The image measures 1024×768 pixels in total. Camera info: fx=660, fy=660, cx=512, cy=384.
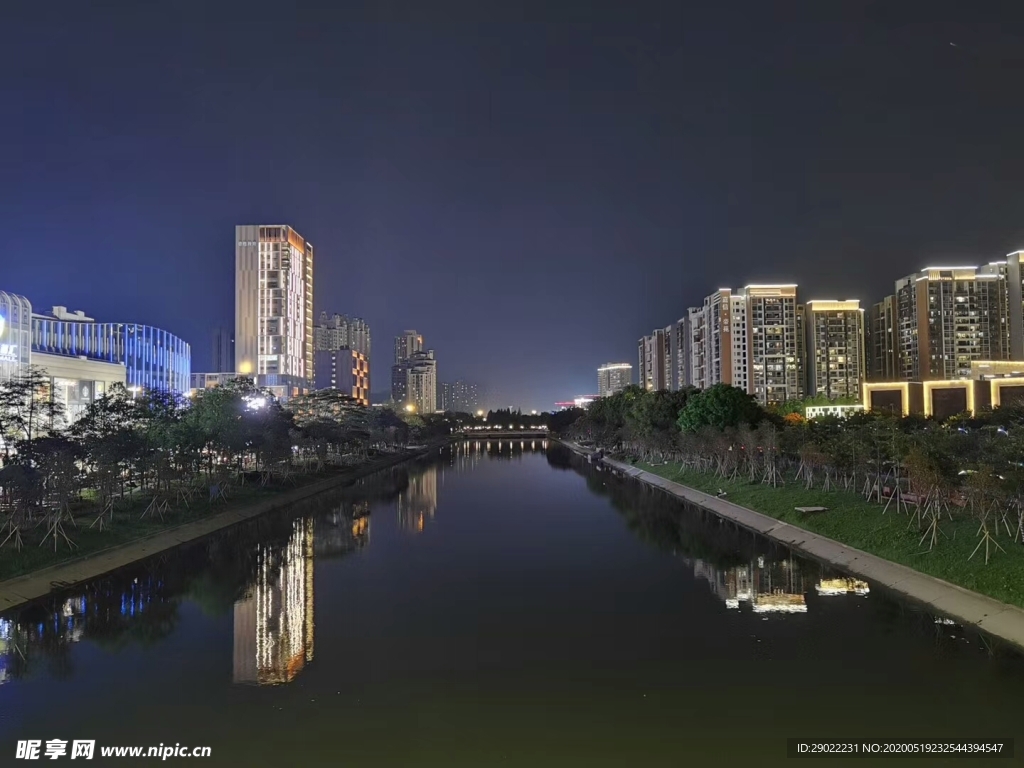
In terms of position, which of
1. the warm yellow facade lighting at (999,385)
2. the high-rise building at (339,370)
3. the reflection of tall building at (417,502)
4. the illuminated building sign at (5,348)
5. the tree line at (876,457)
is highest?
the high-rise building at (339,370)

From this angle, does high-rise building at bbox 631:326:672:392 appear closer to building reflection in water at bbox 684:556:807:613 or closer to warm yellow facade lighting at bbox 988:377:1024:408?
warm yellow facade lighting at bbox 988:377:1024:408

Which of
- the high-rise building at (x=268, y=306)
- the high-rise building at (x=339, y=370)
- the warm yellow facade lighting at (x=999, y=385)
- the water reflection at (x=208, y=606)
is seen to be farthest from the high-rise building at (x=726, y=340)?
the water reflection at (x=208, y=606)

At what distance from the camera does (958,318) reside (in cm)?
8638

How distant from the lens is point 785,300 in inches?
4080

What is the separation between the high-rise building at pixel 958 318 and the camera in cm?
8538

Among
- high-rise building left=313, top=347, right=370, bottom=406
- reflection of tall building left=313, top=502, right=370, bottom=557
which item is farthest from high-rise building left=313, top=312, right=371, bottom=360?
reflection of tall building left=313, top=502, right=370, bottom=557

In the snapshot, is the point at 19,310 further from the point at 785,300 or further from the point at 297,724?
the point at 785,300

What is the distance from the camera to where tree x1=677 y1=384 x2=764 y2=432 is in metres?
41.1

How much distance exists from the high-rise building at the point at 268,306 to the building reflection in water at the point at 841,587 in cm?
9208

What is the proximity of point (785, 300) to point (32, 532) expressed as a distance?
103 meters

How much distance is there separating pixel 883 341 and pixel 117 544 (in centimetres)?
10543

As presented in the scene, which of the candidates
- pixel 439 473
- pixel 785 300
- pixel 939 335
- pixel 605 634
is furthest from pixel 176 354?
pixel 939 335

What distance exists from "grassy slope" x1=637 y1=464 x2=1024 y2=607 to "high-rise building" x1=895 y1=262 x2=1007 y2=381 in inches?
2871

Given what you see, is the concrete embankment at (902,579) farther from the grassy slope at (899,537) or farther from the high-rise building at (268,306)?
the high-rise building at (268,306)
